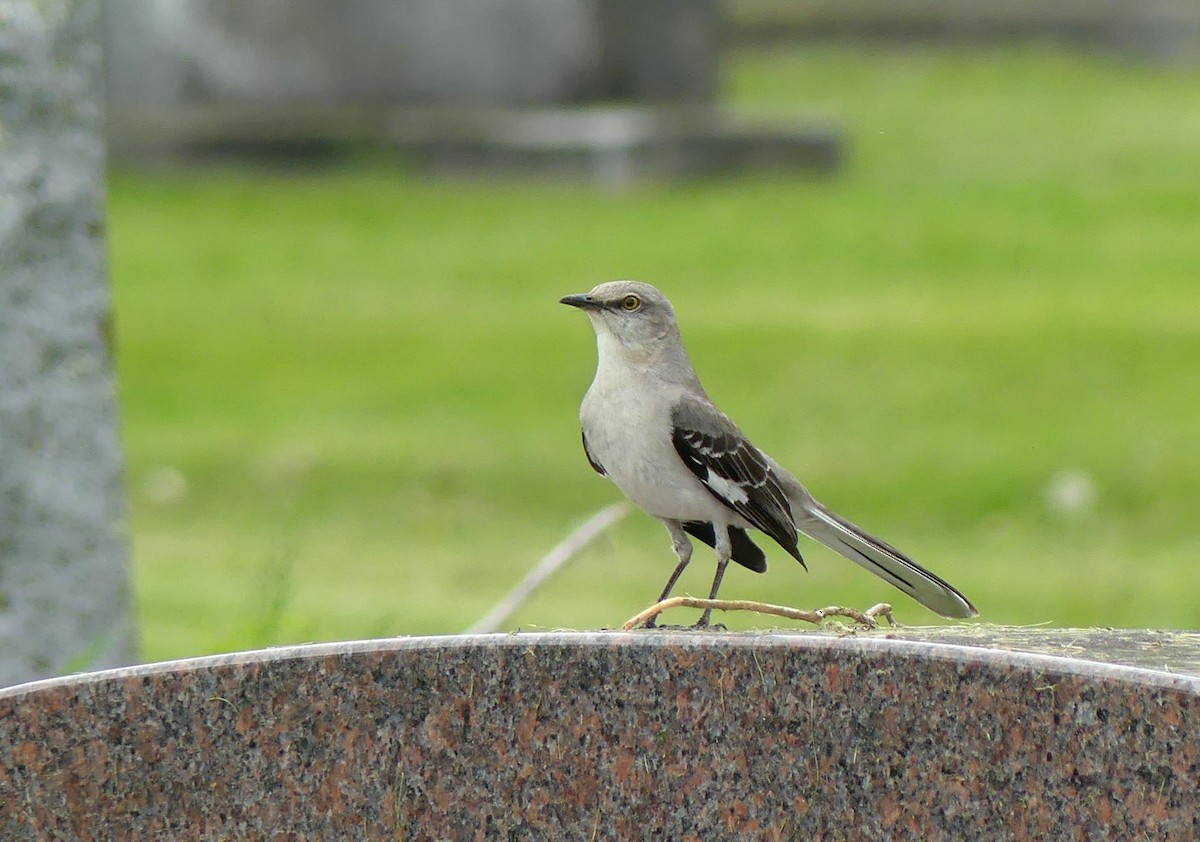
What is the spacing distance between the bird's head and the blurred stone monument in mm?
13815

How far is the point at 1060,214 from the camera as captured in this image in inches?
657

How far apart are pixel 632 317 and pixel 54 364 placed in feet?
6.22

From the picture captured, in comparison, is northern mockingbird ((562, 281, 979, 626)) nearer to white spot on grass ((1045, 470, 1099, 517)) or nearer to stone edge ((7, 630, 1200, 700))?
stone edge ((7, 630, 1200, 700))

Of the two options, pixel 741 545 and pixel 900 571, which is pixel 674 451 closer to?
pixel 741 545

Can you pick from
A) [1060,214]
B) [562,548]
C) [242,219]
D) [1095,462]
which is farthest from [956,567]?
[242,219]

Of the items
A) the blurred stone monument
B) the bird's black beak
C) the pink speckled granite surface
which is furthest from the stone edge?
the blurred stone monument

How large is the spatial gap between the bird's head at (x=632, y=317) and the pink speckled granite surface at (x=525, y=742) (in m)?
0.91

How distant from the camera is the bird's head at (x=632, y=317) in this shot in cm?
419

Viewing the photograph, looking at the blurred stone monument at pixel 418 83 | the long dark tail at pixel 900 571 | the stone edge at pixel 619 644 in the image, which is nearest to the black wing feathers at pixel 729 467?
the long dark tail at pixel 900 571

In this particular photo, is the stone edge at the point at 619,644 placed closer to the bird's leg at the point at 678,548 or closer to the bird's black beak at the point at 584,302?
the bird's leg at the point at 678,548

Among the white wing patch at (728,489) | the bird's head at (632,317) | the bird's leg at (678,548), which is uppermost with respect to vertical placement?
the bird's head at (632,317)

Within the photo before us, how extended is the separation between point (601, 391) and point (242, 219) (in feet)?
43.2

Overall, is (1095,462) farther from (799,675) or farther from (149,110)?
(149,110)

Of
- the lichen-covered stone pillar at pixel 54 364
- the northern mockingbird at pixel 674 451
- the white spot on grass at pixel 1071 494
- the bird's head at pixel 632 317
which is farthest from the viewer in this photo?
the white spot on grass at pixel 1071 494
